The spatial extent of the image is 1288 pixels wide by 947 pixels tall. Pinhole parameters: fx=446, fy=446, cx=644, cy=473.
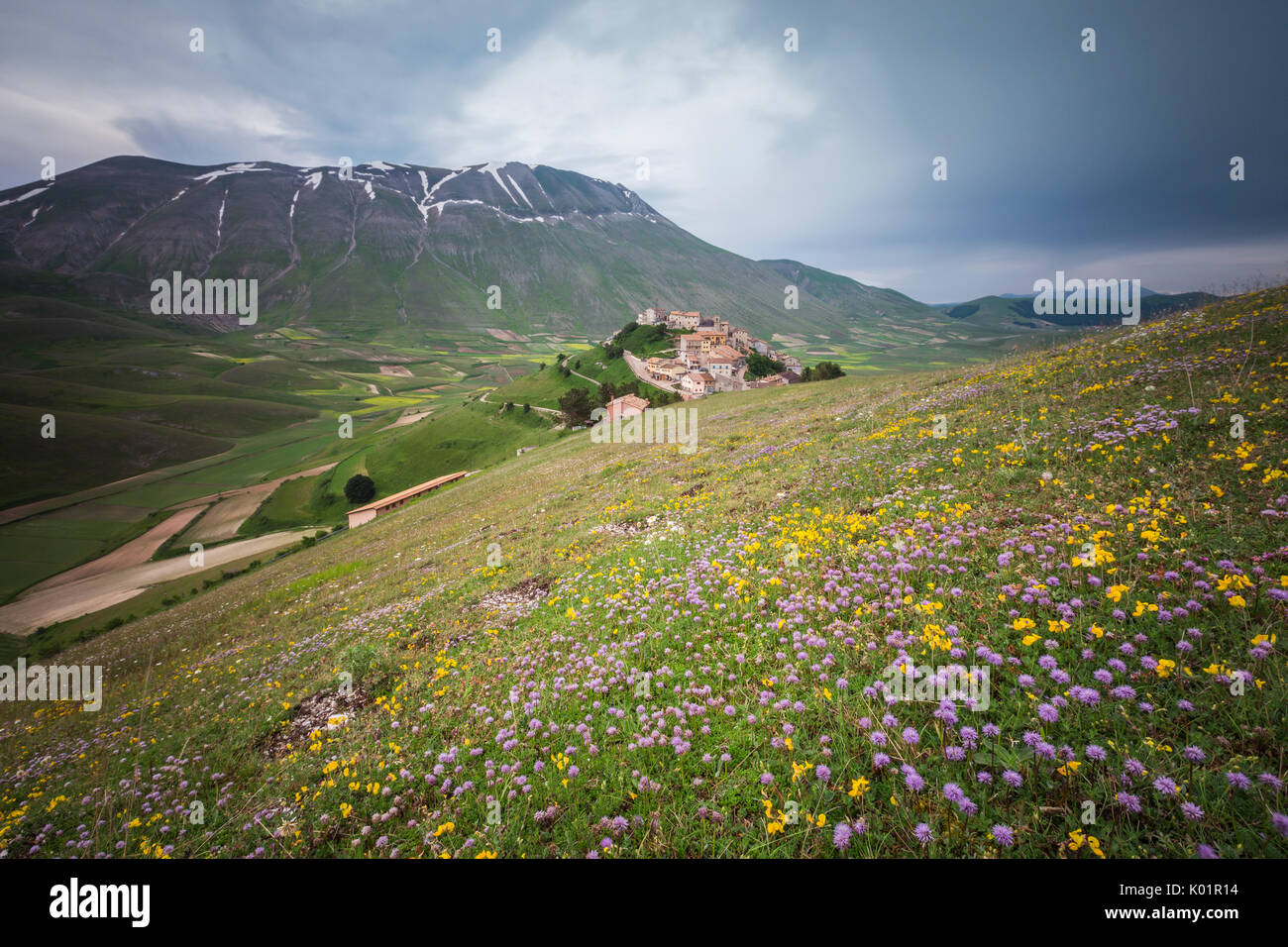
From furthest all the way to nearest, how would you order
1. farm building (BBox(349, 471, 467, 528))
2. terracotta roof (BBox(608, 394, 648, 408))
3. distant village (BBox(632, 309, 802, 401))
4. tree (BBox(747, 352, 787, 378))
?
tree (BBox(747, 352, 787, 378)) → distant village (BBox(632, 309, 802, 401)) → terracotta roof (BBox(608, 394, 648, 408)) → farm building (BBox(349, 471, 467, 528))

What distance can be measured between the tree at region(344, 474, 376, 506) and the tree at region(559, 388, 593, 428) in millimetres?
36393

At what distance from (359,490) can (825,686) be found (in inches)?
3473

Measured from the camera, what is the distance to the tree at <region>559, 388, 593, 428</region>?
3120 inches

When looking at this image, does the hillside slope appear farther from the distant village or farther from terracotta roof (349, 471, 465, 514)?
the distant village

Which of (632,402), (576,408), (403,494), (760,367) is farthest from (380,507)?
(760,367)

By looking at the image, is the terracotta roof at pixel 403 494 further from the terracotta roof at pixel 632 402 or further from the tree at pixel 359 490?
the terracotta roof at pixel 632 402

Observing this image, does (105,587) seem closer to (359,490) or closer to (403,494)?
(359,490)

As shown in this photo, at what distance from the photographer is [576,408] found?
7981 cm

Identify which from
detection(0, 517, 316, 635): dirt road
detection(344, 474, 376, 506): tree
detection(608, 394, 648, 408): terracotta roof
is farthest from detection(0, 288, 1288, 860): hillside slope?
detection(344, 474, 376, 506): tree

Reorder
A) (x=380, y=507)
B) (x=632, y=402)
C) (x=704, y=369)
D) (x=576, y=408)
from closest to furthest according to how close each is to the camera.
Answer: (x=380, y=507), (x=632, y=402), (x=576, y=408), (x=704, y=369)

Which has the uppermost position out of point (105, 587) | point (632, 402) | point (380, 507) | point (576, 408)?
point (632, 402)
